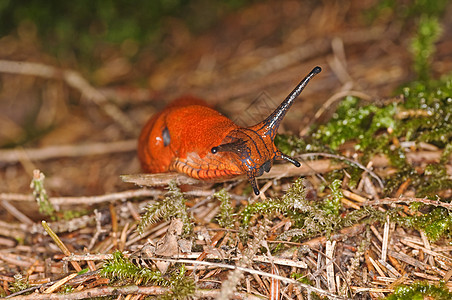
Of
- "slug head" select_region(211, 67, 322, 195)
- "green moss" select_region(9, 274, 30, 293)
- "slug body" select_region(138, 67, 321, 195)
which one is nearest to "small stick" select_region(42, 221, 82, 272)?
"green moss" select_region(9, 274, 30, 293)

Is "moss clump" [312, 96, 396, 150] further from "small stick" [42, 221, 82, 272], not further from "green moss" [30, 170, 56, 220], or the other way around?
"green moss" [30, 170, 56, 220]

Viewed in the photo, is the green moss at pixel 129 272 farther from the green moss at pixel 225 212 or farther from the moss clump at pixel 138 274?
the green moss at pixel 225 212

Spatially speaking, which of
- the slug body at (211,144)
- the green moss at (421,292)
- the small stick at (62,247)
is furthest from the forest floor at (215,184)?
the slug body at (211,144)

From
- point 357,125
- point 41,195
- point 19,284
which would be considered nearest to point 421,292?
point 357,125

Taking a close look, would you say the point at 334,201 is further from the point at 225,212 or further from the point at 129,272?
the point at 129,272

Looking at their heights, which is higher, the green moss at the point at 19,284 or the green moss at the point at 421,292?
the green moss at the point at 19,284

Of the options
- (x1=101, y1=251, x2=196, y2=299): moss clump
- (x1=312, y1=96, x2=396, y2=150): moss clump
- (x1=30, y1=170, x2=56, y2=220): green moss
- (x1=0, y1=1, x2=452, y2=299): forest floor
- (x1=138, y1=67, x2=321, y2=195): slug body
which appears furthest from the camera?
(x1=312, y1=96, x2=396, y2=150): moss clump

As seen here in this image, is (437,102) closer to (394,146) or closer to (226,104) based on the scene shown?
(394,146)
